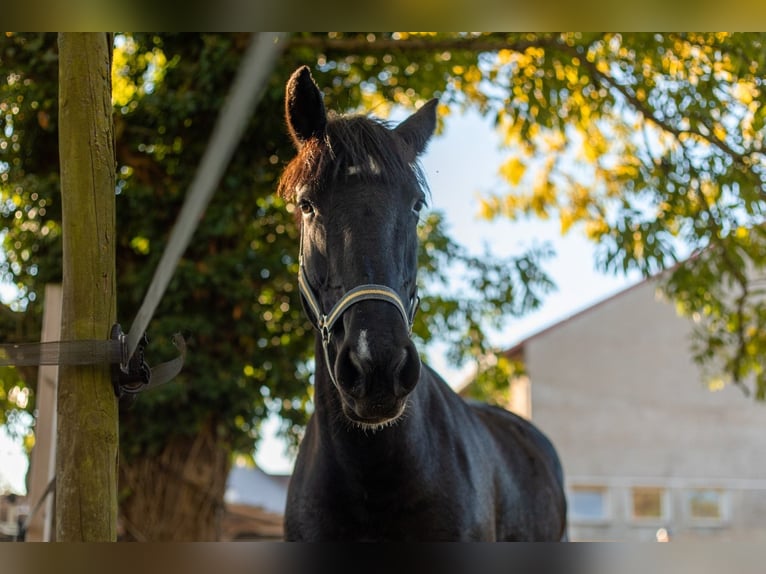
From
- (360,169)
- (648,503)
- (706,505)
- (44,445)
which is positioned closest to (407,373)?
(360,169)

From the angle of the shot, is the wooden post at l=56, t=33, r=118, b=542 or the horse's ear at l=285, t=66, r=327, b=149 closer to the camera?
the wooden post at l=56, t=33, r=118, b=542

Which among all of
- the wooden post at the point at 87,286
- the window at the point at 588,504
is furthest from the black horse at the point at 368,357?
the window at the point at 588,504

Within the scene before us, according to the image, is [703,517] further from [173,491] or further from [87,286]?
[87,286]

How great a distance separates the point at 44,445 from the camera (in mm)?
5020

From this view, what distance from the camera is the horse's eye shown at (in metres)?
2.89

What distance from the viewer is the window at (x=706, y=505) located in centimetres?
2477

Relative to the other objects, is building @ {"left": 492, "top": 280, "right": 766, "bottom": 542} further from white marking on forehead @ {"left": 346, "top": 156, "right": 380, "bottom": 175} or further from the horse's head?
white marking on forehead @ {"left": 346, "top": 156, "right": 380, "bottom": 175}

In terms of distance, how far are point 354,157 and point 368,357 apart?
71 centimetres

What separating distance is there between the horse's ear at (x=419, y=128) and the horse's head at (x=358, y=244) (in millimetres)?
22

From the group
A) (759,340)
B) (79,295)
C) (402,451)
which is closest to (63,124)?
(79,295)

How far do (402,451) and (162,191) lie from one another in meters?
5.73

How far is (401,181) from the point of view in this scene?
Result: 286 centimetres

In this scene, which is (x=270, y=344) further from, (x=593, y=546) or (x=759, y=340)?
(x=593, y=546)

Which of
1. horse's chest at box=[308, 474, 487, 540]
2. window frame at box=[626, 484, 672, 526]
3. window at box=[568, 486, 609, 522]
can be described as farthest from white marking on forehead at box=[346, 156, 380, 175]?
window frame at box=[626, 484, 672, 526]
